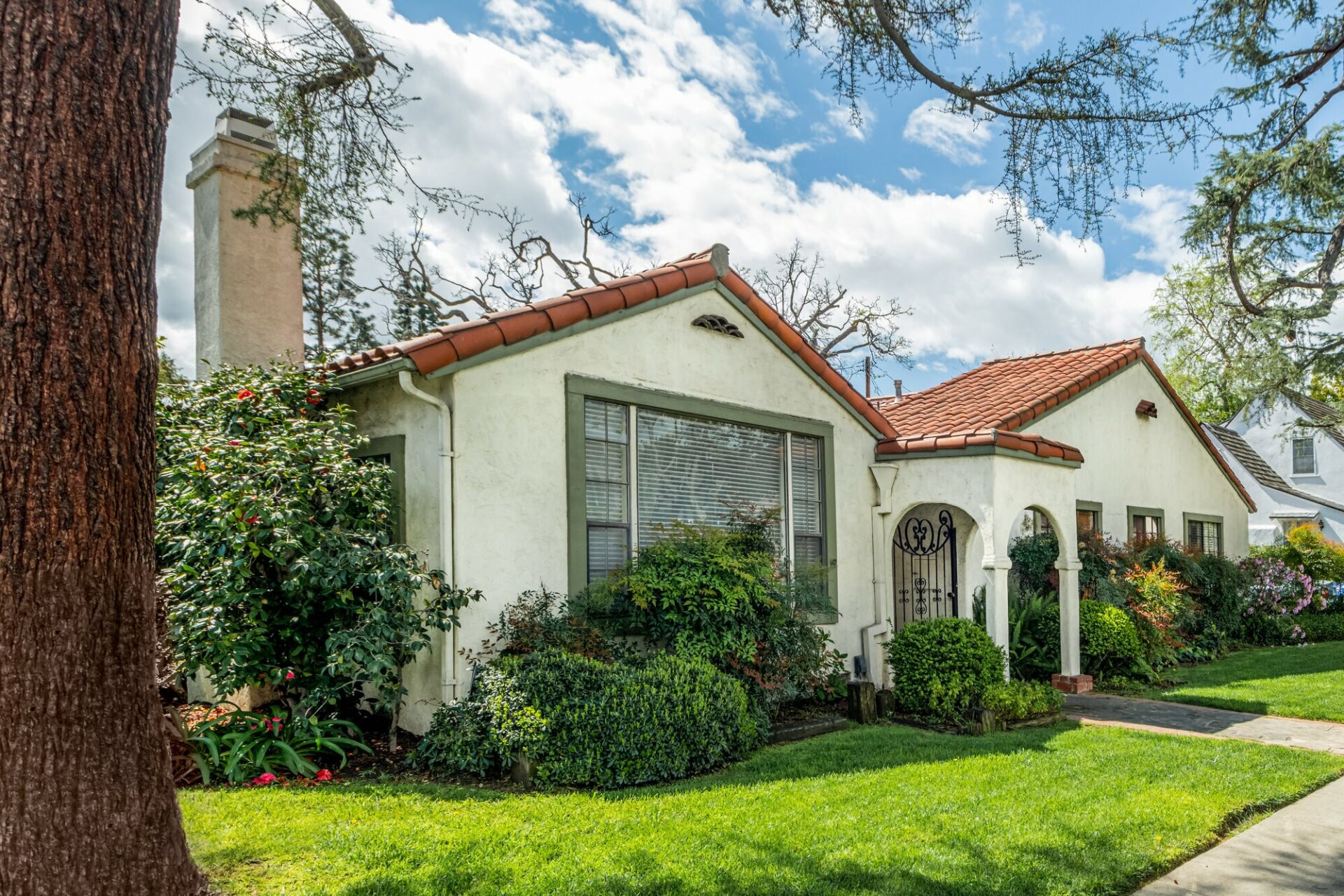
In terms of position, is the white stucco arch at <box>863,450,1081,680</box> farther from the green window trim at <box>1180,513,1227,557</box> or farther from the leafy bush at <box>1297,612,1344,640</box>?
the leafy bush at <box>1297,612,1344,640</box>

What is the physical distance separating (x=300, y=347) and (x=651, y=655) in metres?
4.91

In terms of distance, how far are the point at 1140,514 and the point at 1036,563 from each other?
521 centimetres

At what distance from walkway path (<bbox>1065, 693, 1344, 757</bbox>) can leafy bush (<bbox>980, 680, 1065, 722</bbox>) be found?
44cm

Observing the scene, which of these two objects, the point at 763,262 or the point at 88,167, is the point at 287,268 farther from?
the point at 763,262

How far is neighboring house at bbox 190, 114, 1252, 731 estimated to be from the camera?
696 cm

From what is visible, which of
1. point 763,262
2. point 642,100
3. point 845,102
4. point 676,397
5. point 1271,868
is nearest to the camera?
point 1271,868

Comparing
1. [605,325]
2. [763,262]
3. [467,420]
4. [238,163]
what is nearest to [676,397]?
[605,325]

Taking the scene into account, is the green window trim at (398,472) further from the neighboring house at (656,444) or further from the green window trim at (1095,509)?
the green window trim at (1095,509)

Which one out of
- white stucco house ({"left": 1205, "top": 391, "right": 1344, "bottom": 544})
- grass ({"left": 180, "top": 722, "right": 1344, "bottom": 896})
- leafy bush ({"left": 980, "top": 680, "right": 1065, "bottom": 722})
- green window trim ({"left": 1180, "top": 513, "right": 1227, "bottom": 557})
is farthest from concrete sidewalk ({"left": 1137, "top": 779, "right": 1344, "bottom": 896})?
white stucco house ({"left": 1205, "top": 391, "right": 1344, "bottom": 544})

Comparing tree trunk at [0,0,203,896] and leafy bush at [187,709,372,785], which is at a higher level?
tree trunk at [0,0,203,896]

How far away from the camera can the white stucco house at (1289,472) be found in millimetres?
26125

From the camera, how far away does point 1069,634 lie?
1075 cm

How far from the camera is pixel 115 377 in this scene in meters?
3.26

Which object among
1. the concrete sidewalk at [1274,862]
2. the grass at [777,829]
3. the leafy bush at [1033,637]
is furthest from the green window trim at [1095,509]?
the concrete sidewalk at [1274,862]
